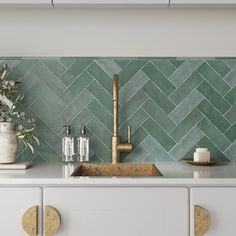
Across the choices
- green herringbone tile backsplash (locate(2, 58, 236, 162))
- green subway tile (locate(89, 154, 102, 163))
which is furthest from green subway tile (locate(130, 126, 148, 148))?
green subway tile (locate(89, 154, 102, 163))

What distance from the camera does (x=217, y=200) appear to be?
80.0 inches

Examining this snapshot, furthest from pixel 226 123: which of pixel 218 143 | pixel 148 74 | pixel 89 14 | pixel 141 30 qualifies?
pixel 89 14

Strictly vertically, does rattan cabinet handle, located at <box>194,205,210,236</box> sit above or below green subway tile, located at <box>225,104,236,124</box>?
below

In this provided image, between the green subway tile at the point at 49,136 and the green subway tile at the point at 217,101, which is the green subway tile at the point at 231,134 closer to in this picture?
the green subway tile at the point at 217,101

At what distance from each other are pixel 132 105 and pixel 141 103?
0.05 m

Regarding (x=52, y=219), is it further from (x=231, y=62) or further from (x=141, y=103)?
(x=231, y=62)

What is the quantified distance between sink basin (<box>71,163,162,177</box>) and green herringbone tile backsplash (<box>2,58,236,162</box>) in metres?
0.13

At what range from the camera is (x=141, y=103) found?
107 inches

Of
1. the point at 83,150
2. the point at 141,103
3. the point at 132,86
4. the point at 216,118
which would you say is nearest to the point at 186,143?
the point at 216,118

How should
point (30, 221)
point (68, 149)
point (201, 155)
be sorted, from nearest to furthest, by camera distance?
point (30, 221), point (201, 155), point (68, 149)

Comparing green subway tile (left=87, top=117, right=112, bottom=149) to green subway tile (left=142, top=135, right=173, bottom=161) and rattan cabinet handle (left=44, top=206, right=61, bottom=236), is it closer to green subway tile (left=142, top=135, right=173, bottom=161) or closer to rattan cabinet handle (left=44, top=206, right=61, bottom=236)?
green subway tile (left=142, top=135, right=173, bottom=161)

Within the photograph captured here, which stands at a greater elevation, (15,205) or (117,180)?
(117,180)

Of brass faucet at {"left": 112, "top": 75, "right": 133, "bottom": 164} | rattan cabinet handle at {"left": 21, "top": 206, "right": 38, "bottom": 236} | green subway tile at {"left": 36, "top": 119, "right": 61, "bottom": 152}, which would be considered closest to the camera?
rattan cabinet handle at {"left": 21, "top": 206, "right": 38, "bottom": 236}

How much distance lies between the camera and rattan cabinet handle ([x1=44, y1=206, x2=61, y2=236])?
201 cm
